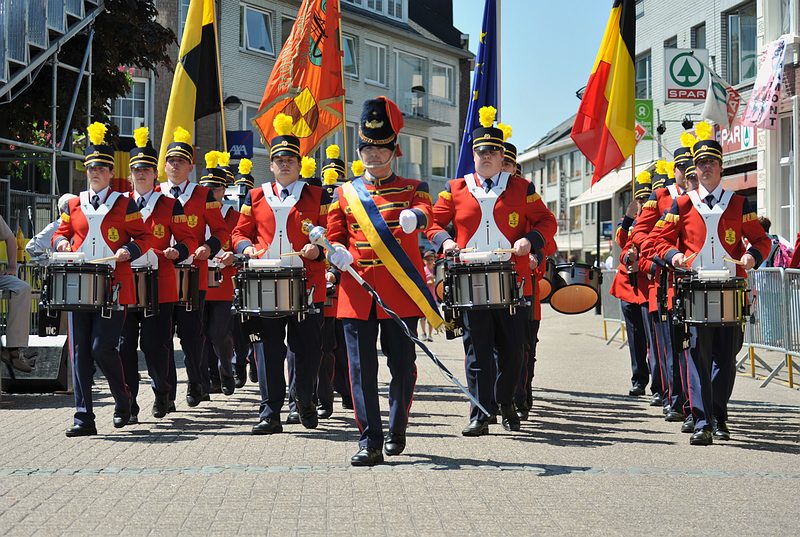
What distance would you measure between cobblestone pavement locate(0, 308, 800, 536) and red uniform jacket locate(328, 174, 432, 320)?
3.32ft

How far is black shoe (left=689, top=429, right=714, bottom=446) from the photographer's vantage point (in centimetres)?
916

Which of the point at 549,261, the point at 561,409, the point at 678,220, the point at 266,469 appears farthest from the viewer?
the point at 549,261

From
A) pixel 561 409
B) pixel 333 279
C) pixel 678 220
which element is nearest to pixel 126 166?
pixel 333 279

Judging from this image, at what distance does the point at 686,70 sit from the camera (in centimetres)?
2694

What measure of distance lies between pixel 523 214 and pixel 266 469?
3.17 m

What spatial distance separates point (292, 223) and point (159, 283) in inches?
69.9

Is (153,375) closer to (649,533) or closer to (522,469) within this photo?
(522,469)

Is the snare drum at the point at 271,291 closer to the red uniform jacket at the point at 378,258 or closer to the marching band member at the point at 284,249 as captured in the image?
the marching band member at the point at 284,249

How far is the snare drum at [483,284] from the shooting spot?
9359mm

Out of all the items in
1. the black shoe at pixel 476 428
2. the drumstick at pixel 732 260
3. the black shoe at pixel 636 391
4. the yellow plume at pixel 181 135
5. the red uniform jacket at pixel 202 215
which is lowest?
the black shoe at pixel 636 391

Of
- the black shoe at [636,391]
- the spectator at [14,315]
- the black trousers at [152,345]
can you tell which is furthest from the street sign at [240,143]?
the black trousers at [152,345]

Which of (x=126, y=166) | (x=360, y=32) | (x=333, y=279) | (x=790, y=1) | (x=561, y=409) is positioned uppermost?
(x=360, y=32)

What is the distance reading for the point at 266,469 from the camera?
7.82 m

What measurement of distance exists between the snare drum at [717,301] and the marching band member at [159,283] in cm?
424
